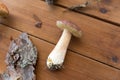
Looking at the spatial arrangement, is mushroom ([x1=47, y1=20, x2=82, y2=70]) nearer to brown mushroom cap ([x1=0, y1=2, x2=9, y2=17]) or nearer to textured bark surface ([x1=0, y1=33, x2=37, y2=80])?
textured bark surface ([x1=0, y1=33, x2=37, y2=80])

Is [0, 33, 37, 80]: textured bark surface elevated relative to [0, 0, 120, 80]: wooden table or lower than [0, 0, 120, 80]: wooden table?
lower

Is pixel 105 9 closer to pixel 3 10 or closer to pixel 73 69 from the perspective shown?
pixel 73 69

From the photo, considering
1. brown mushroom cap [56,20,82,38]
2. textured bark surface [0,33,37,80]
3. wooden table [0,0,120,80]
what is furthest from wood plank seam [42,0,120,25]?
textured bark surface [0,33,37,80]

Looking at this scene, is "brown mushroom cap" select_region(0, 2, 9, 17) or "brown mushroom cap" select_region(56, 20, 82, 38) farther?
"brown mushroom cap" select_region(0, 2, 9, 17)

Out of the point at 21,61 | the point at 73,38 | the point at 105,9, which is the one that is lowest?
the point at 21,61

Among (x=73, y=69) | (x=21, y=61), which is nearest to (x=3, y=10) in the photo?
(x=21, y=61)

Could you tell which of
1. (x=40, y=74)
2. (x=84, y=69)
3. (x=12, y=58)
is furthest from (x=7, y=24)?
(x=84, y=69)

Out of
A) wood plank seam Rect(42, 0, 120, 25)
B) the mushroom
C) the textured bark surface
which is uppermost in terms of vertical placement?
wood plank seam Rect(42, 0, 120, 25)
